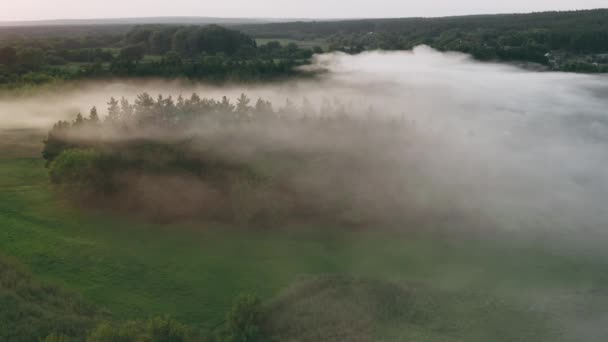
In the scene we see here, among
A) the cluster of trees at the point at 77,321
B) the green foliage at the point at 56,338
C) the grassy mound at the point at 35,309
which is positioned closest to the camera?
the green foliage at the point at 56,338

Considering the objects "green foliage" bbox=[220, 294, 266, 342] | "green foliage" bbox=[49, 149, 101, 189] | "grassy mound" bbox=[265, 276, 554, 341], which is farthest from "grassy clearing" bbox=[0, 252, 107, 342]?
"green foliage" bbox=[49, 149, 101, 189]

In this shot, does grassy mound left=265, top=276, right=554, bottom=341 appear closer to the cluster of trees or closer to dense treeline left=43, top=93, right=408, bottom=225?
the cluster of trees

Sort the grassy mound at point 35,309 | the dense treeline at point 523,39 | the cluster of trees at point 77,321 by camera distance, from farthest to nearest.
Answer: the dense treeline at point 523,39, the grassy mound at point 35,309, the cluster of trees at point 77,321

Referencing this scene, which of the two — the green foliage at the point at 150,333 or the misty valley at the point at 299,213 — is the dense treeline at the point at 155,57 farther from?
the green foliage at the point at 150,333

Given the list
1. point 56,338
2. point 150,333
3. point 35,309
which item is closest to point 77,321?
point 35,309

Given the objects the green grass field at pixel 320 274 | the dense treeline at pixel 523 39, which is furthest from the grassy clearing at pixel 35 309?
the dense treeline at pixel 523 39

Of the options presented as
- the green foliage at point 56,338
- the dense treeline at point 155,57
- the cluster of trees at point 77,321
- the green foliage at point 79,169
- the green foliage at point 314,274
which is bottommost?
the green foliage at point 314,274
